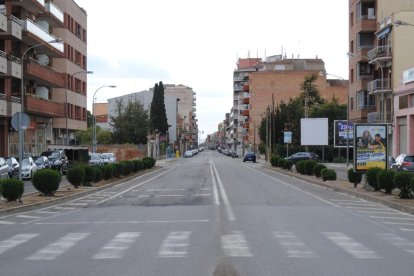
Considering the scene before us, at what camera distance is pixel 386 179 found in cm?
2289

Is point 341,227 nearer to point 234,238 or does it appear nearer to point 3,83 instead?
point 234,238

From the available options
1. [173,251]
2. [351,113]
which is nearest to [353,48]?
[351,113]

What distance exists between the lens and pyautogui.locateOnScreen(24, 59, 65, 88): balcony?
157 feet

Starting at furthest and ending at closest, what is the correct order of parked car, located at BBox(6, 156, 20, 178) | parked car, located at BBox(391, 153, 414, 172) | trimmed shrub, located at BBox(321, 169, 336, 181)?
parked car, located at BBox(391, 153, 414, 172), trimmed shrub, located at BBox(321, 169, 336, 181), parked car, located at BBox(6, 156, 20, 178)

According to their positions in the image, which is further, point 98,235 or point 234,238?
point 98,235

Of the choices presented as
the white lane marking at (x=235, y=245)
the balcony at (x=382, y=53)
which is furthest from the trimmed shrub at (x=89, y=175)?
the balcony at (x=382, y=53)

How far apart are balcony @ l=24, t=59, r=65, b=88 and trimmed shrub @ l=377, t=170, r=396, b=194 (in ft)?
106

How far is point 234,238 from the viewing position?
38.2ft

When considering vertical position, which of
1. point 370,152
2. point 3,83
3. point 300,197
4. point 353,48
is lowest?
point 300,197

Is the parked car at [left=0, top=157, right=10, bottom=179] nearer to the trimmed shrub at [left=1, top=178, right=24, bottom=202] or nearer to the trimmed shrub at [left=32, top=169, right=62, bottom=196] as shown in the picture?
the trimmed shrub at [left=32, top=169, right=62, bottom=196]

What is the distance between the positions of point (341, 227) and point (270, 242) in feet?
10.3

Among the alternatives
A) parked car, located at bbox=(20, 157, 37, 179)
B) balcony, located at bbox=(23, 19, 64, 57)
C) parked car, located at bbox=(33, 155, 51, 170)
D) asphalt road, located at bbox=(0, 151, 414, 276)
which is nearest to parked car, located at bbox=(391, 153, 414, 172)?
asphalt road, located at bbox=(0, 151, 414, 276)

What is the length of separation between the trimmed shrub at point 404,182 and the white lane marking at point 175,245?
34.6 feet

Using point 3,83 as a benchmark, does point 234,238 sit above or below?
below
